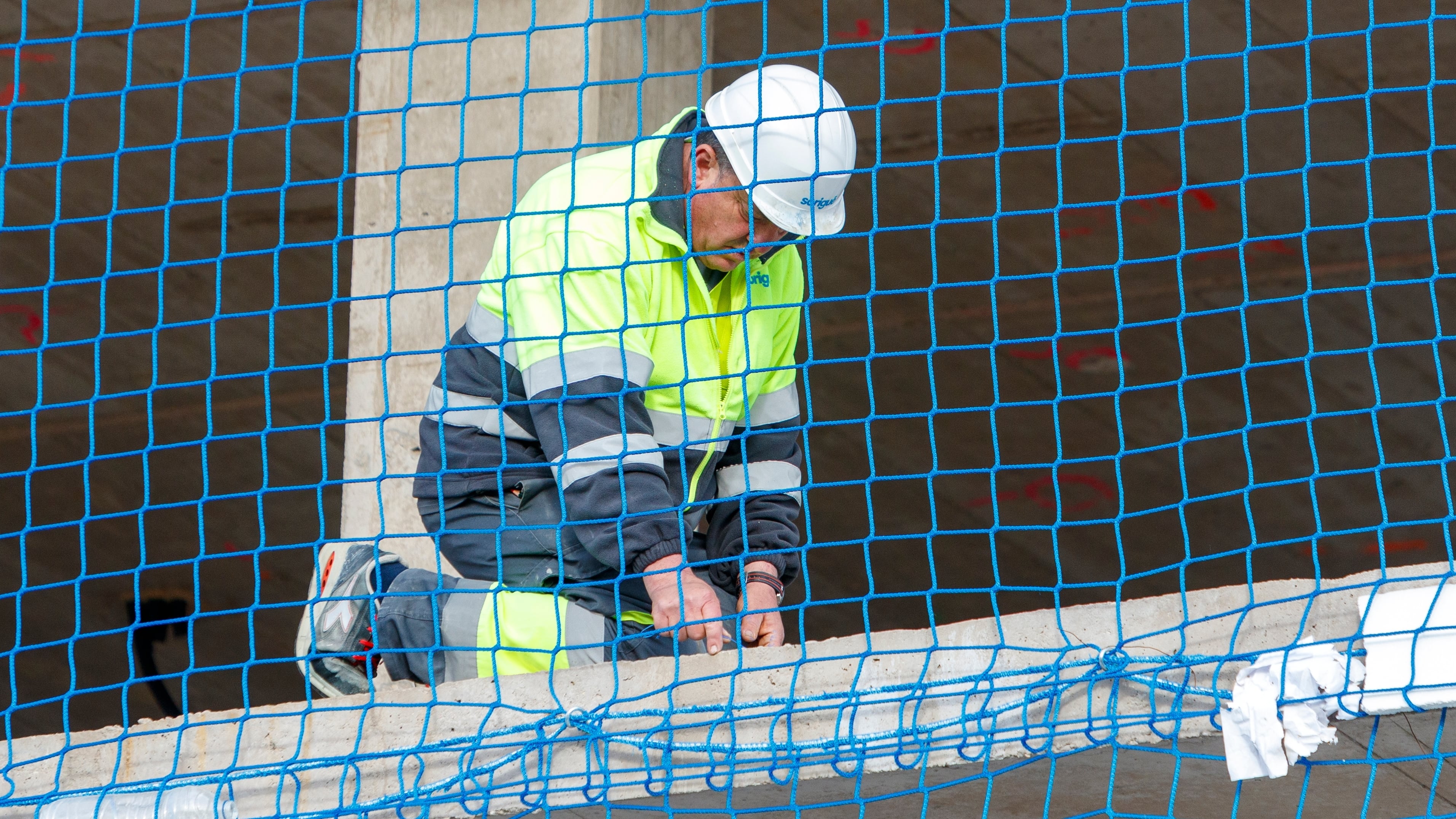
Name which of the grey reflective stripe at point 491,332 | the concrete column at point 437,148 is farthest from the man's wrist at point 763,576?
the concrete column at point 437,148

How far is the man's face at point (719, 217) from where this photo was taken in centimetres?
334

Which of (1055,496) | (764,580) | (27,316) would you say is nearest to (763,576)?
(764,580)

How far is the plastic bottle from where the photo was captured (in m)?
3.22

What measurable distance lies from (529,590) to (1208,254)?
5.31m

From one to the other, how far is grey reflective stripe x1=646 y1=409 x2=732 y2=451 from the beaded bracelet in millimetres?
336

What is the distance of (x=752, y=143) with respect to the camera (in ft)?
10.9

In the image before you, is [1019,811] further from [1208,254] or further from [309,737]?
[1208,254]

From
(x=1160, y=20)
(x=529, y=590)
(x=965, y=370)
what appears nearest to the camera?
(x=529, y=590)

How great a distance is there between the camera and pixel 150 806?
326 centimetres

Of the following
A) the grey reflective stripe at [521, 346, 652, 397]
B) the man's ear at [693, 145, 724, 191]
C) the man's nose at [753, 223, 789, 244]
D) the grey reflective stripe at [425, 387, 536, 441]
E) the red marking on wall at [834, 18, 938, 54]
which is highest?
the man's ear at [693, 145, 724, 191]

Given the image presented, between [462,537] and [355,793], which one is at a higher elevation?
[462,537]

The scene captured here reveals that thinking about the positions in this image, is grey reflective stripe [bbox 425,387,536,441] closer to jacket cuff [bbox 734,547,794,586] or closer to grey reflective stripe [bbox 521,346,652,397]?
grey reflective stripe [bbox 521,346,652,397]

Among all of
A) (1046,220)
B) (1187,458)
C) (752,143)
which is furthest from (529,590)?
(1187,458)

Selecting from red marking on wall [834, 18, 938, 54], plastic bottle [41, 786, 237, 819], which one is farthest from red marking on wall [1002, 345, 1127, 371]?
plastic bottle [41, 786, 237, 819]
